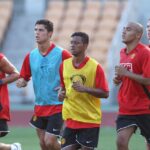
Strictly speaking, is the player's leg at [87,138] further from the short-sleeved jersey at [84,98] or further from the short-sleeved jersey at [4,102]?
the short-sleeved jersey at [4,102]

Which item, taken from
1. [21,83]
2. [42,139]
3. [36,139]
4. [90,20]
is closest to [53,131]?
[42,139]

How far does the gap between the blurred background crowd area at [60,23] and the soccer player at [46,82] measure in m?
12.5

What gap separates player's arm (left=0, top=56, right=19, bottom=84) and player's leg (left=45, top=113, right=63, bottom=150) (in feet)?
2.49

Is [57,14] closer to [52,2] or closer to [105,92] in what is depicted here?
[52,2]

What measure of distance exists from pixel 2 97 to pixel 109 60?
40.4 feet

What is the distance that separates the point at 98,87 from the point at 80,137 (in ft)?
2.17

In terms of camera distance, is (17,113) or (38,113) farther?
(17,113)

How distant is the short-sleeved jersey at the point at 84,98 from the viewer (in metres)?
9.95

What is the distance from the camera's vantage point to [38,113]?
36.3 feet

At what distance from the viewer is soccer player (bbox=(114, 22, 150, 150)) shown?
391 inches

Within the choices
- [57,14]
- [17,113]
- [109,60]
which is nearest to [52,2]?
[57,14]

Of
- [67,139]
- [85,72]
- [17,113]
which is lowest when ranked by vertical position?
[17,113]

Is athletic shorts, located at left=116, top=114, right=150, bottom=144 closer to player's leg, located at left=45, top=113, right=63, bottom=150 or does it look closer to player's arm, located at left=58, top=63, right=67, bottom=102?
player's arm, located at left=58, top=63, right=67, bottom=102

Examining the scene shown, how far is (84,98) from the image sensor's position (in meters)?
9.95
